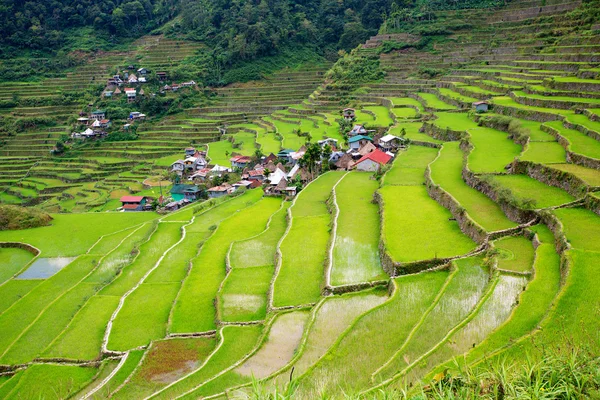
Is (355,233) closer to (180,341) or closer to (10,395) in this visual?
(180,341)

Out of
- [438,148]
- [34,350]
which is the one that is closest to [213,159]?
[438,148]

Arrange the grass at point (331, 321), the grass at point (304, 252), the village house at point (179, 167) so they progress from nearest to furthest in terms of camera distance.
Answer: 1. the grass at point (331, 321)
2. the grass at point (304, 252)
3. the village house at point (179, 167)

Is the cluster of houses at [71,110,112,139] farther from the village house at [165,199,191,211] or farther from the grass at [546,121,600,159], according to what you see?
the grass at [546,121,600,159]

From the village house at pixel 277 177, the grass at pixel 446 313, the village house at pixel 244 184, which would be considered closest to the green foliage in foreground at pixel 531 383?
the grass at pixel 446 313

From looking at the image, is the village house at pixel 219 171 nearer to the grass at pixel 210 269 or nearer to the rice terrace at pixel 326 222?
the rice terrace at pixel 326 222

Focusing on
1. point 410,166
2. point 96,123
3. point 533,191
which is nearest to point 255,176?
point 410,166

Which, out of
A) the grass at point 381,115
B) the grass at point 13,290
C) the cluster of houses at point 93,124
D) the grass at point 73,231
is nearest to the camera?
the grass at point 13,290

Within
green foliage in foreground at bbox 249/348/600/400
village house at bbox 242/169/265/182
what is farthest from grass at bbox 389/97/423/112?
green foliage in foreground at bbox 249/348/600/400
